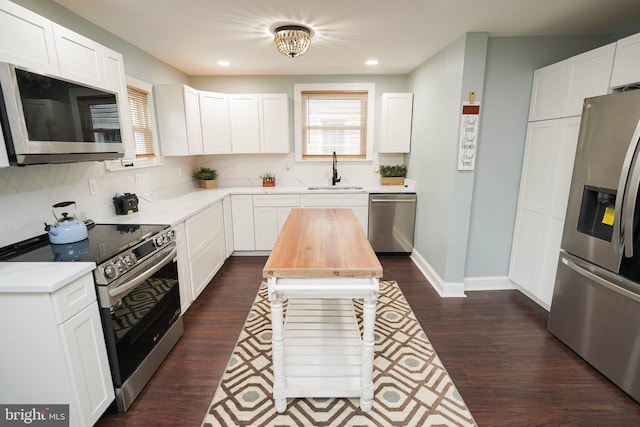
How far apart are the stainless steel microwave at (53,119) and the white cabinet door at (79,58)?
12 centimetres

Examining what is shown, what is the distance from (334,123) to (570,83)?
277 cm

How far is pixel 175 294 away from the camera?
2316 millimetres

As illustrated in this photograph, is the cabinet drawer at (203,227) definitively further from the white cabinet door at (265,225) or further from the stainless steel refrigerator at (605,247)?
the stainless steel refrigerator at (605,247)

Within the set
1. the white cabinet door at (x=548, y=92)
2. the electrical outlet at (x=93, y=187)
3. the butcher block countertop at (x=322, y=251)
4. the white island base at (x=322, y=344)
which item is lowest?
the white island base at (x=322, y=344)

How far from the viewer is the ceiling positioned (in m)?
2.10

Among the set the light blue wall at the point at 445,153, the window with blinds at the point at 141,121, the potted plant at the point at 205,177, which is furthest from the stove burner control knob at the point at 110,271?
the potted plant at the point at 205,177

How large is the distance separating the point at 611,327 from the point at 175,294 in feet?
9.83

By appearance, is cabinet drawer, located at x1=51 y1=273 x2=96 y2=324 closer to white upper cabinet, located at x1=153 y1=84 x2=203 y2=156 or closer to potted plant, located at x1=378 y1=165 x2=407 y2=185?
white upper cabinet, located at x1=153 y1=84 x2=203 y2=156

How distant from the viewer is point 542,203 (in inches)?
105

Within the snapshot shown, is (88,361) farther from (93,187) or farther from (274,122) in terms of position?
(274,122)

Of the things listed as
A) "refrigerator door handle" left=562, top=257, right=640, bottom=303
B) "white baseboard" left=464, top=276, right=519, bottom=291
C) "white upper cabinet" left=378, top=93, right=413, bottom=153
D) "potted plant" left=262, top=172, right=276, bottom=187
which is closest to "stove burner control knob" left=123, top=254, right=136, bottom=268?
"potted plant" left=262, top=172, right=276, bottom=187

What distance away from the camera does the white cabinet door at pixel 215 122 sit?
3854 mm

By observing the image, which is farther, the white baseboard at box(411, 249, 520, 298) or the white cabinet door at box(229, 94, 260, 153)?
the white cabinet door at box(229, 94, 260, 153)

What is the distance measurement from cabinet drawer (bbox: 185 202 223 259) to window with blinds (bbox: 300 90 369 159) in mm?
1693
